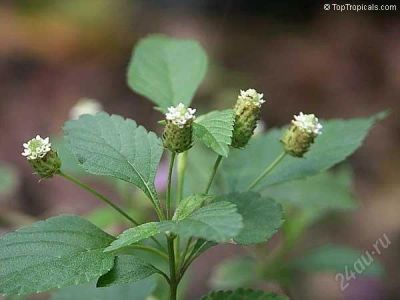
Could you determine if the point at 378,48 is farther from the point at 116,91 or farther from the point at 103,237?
the point at 103,237

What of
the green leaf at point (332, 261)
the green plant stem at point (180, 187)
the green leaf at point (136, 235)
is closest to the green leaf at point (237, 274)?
the green leaf at point (332, 261)

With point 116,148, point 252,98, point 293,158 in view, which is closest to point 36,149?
point 116,148

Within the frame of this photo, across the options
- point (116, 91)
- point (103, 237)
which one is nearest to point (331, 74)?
point (116, 91)

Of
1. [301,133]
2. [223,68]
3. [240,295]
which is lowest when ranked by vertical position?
[223,68]

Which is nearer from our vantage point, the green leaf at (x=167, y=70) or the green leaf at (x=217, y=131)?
the green leaf at (x=217, y=131)

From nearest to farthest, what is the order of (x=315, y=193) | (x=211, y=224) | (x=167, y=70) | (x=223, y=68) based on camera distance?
(x=211, y=224) → (x=167, y=70) → (x=315, y=193) → (x=223, y=68)

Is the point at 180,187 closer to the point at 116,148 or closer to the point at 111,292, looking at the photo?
the point at 116,148

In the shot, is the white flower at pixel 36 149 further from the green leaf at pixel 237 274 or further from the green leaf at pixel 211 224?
the green leaf at pixel 237 274
